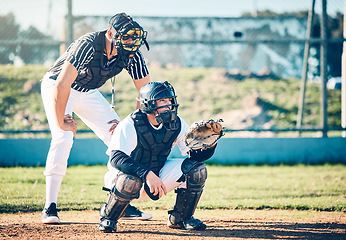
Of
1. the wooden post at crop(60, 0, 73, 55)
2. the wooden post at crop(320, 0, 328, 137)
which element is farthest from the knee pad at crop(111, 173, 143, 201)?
the wooden post at crop(320, 0, 328, 137)

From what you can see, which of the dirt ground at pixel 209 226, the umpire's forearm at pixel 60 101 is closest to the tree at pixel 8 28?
the dirt ground at pixel 209 226

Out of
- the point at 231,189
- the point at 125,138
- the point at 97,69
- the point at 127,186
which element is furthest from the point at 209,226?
the point at 231,189

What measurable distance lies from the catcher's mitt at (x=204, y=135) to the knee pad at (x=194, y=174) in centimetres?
16

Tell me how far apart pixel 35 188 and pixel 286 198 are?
3.45 meters

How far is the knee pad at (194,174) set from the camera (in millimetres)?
3734

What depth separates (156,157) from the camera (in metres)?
3.86

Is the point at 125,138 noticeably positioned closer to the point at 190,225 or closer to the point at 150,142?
the point at 150,142

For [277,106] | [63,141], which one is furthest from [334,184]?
[277,106]

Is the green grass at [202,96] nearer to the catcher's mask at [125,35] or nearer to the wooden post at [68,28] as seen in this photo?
the wooden post at [68,28]

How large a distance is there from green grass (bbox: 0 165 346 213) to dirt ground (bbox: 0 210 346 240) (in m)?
0.33

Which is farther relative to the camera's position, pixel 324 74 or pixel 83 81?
pixel 324 74

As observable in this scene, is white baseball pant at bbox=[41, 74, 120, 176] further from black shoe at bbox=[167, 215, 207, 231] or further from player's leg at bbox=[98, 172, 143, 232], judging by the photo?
black shoe at bbox=[167, 215, 207, 231]

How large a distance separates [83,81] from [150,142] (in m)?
1.16

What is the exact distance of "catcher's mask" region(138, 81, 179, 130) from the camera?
144 inches
